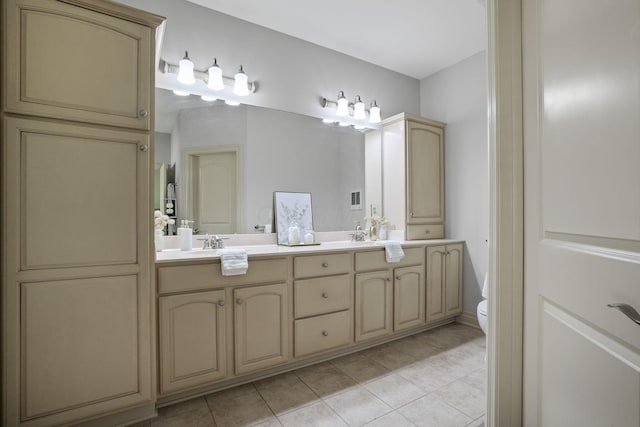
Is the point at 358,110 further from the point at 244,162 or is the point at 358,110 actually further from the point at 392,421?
the point at 392,421

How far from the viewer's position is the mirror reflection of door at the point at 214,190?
237 centimetres

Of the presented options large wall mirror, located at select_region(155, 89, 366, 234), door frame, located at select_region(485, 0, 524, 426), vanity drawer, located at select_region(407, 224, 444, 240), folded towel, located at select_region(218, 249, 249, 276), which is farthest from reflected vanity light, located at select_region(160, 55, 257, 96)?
vanity drawer, located at select_region(407, 224, 444, 240)

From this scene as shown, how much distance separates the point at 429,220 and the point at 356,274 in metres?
1.26

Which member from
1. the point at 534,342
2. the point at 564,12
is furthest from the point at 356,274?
the point at 564,12

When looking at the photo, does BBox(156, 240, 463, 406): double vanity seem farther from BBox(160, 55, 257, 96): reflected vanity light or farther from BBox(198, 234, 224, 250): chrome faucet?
BBox(160, 55, 257, 96): reflected vanity light

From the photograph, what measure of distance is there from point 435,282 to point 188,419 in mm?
2297

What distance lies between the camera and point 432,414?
1.74 m

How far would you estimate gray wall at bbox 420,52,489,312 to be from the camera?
311 centimetres

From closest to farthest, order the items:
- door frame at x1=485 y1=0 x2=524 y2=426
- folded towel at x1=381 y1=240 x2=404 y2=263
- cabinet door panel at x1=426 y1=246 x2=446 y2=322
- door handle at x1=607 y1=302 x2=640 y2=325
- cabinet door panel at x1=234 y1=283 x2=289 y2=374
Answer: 1. door handle at x1=607 y1=302 x2=640 y2=325
2. door frame at x1=485 y1=0 x2=524 y2=426
3. cabinet door panel at x1=234 y1=283 x2=289 y2=374
4. folded towel at x1=381 y1=240 x2=404 y2=263
5. cabinet door panel at x1=426 y1=246 x2=446 y2=322

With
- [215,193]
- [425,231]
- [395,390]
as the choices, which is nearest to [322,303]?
[395,390]

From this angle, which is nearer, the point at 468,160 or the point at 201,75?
the point at 201,75

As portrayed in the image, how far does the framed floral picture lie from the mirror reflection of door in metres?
0.36

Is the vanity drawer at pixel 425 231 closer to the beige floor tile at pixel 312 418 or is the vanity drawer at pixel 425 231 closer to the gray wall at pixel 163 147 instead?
the beige floor tile at pixel 312 418

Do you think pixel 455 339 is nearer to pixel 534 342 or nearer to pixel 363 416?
pixel 363 416
